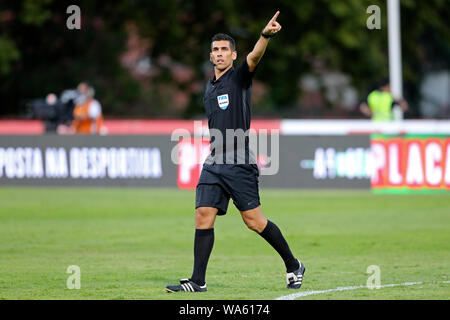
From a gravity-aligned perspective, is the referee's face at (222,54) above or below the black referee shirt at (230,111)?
above

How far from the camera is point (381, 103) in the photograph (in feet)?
80.5

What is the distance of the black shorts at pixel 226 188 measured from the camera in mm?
8805

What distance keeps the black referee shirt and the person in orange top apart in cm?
1834

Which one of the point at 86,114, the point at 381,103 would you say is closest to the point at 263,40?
the point at 381,103

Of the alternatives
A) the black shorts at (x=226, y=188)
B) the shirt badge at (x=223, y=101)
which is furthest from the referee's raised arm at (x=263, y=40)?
the black shorts at (x=226, y=188)

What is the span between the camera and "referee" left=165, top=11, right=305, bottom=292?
8.75m

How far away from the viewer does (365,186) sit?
2195cm

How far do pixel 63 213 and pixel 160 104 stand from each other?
32.0 metres

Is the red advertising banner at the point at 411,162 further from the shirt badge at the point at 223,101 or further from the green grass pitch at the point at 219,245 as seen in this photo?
the shirt badge at the point at 223,101

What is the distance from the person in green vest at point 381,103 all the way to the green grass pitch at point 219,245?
13.3 ft

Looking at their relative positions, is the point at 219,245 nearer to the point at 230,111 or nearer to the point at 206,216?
the point at 206,216

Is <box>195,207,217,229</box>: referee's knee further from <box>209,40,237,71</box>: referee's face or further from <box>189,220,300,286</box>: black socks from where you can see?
<box>209,40,237,71</box>: referee's face

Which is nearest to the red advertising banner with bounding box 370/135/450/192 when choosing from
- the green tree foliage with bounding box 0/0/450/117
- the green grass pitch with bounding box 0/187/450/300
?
the green grass pitch with bounding box 0/187/450/300

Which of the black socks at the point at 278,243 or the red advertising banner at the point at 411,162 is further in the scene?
the red advertising banner at the point at 411,162
